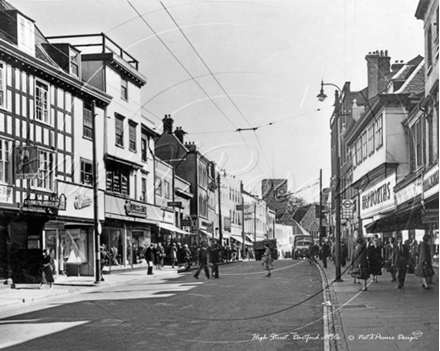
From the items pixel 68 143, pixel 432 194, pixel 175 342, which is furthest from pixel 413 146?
pixel 68 143

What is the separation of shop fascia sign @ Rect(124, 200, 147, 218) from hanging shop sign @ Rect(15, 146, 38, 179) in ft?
38.3

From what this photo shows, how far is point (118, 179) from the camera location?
34.7 metres

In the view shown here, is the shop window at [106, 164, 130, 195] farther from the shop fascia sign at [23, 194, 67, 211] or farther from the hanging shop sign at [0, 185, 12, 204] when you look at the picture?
the hanging shop sign at [0, 185, 12, 204]

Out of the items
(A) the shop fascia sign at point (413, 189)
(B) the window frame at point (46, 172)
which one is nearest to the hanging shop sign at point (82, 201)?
(B) the window frame at point (46, 172)

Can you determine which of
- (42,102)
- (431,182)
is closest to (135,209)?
(42,102)

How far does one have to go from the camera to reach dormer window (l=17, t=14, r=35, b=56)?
2438 cm

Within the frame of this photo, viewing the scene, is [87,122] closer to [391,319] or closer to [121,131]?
[121,131]

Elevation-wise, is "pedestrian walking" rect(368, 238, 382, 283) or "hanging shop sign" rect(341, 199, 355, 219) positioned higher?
"hanging shop sign" rect(341, 199, 355, 219)

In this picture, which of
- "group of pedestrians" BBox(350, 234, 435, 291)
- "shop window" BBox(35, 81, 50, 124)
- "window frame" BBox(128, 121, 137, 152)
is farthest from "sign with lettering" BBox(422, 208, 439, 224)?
"window frame" BBox(128, 121, 137, 152)

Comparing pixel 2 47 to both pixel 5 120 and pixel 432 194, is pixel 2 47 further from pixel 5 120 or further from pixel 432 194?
pixel 432 194

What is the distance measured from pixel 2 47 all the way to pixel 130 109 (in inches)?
525

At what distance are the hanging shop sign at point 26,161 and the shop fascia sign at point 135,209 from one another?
1166 centimetres

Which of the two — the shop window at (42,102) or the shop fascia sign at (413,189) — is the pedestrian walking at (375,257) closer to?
the shop fascia sign at (413,189)

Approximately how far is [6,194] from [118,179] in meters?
12.2
